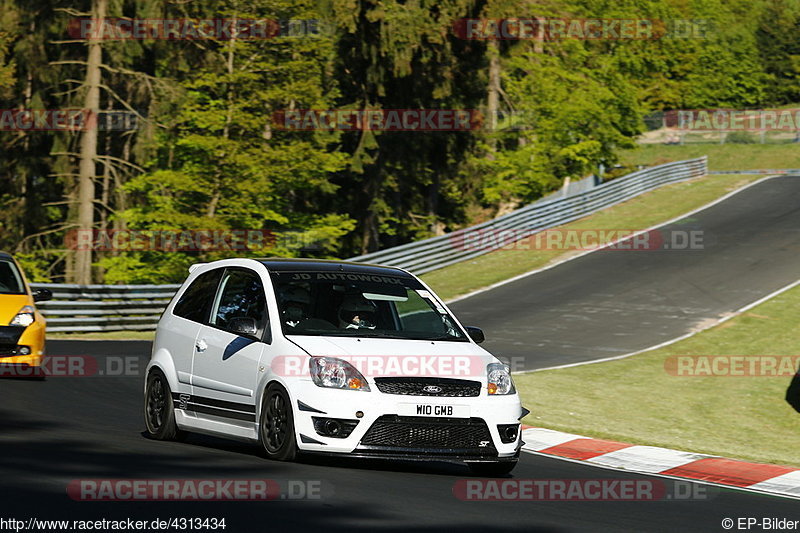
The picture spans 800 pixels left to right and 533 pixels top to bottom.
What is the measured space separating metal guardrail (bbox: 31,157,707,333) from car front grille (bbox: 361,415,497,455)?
1747 cm

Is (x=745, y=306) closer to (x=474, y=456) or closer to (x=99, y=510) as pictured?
(x=474, y=456)

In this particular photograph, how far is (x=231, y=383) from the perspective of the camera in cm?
1055

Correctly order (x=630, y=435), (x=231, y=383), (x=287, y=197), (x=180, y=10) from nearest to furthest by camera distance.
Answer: (x=231, y=383) < (x=630, y=435) < (x=180, y=10) < (x=287, y=197)

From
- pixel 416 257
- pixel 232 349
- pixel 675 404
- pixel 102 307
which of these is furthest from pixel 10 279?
pixel 416 257

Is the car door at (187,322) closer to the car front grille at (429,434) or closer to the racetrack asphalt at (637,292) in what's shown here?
the car front grille at (429,434)

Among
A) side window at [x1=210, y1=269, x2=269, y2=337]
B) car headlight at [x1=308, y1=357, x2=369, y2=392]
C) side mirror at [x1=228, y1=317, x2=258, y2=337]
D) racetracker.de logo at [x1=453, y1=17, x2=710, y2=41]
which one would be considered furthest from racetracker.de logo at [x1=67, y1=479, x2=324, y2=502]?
racetracker.de logo at [x1=453, y1=17, x2=710, y2=41]

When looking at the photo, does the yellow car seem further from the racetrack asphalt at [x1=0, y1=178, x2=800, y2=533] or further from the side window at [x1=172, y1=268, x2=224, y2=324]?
the side window at [x1=172, y1=268, x2=224, y2=324]

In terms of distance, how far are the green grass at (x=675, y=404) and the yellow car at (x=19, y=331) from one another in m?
6.42

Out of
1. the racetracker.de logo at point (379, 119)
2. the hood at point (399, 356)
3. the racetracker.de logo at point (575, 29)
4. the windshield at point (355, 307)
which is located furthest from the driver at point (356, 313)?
the racetracker.de logo at point (575, 29)

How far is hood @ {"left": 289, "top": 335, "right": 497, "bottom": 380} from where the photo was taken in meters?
9.79

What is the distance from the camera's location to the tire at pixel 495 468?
10.3 m

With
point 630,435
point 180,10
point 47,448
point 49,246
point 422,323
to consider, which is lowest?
point 49,246

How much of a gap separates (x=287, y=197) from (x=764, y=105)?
69.8 metres

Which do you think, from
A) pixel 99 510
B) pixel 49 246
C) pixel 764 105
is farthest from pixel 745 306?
pixel 764 105
